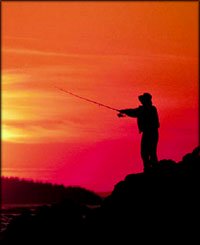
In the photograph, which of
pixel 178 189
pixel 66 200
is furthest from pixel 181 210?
pixel 66 200

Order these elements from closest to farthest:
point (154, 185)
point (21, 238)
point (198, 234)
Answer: point (198, 234), point (154, 185), point (21, 238)

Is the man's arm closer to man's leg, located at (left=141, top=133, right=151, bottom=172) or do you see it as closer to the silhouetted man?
the silhouetted man

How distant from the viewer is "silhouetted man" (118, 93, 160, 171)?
27000mm

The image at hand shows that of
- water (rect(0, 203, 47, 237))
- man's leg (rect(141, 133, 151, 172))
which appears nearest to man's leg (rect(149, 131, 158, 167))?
man's leg (rect(141, 133, 151, 172))

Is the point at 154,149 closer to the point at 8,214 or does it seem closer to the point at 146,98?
the point at 146,98

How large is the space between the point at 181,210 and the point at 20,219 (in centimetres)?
673

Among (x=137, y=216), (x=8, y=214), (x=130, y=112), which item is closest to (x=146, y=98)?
(x=130, y=112)

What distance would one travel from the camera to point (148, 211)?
80.9 feet

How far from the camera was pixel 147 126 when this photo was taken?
89.5 feet

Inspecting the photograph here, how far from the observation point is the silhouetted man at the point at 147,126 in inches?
1063

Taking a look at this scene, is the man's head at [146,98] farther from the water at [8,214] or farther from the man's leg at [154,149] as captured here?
the water at [8,214]

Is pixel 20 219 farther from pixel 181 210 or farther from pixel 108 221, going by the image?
pixel 181 210

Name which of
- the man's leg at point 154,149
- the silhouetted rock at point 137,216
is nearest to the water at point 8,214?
the silhouetted rock at point 137,216

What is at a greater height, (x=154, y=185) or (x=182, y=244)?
(x=154, y=185)
